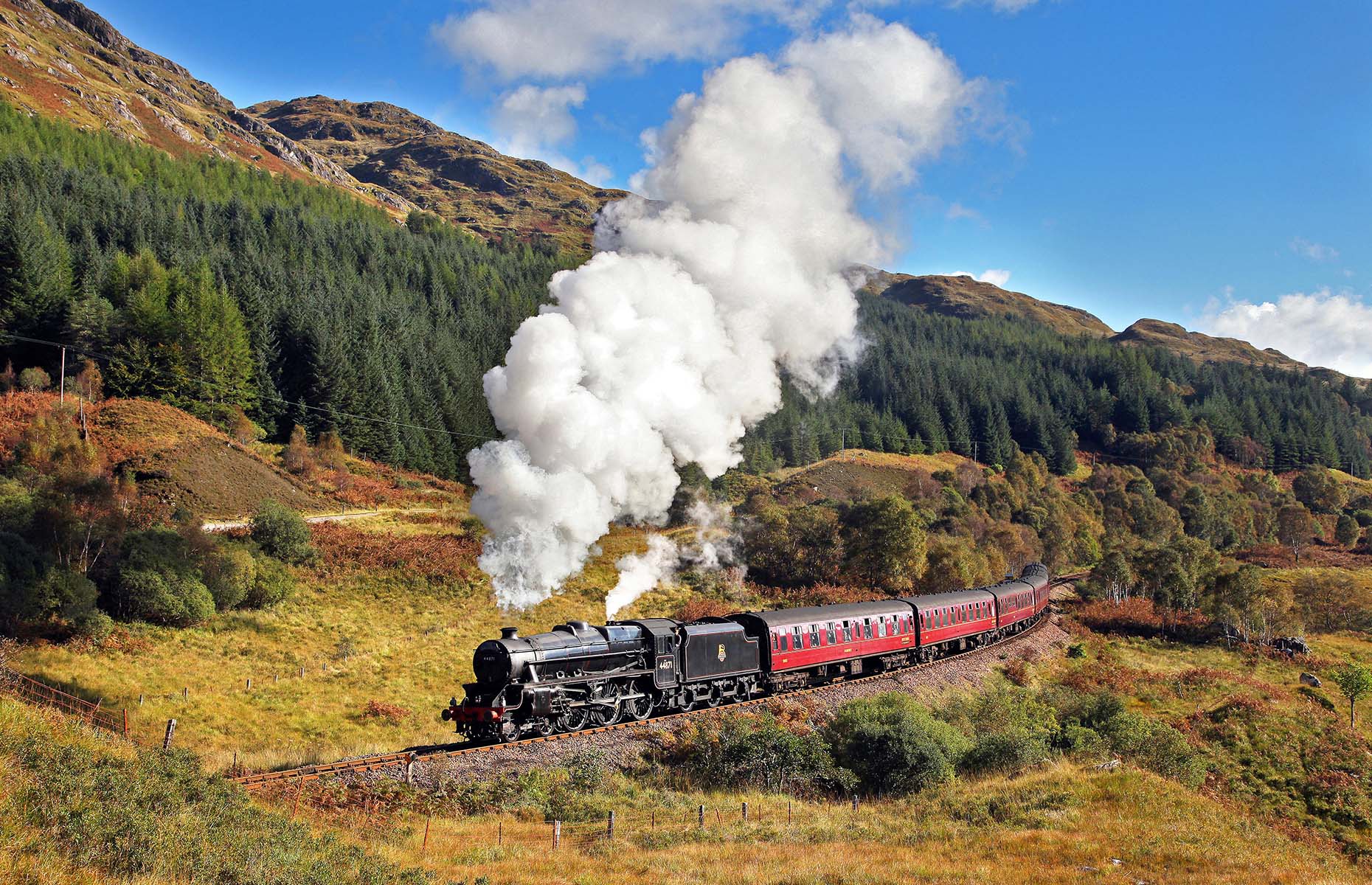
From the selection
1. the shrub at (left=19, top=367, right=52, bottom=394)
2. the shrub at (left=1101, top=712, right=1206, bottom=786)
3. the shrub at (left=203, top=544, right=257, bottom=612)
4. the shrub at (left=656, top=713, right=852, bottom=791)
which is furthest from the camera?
the shrub at (left=19, top=367, right=52, bottom=394)

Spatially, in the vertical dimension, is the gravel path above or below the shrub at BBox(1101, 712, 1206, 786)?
above

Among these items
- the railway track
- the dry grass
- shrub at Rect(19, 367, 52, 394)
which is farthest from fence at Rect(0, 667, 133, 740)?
shrub at Rect(19, 367, 52, 394)

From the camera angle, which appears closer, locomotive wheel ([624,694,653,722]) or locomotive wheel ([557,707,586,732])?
locomotive wheel ([557,707,586,732])

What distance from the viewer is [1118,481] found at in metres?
149

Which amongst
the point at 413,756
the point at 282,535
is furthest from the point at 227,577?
the point at 413,756

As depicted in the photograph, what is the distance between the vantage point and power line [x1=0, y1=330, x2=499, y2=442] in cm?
7275

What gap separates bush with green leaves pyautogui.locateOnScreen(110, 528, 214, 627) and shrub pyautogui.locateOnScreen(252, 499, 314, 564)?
7917 millimetres

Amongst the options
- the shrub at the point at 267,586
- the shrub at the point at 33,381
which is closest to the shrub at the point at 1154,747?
the shrub at the point at 267,586

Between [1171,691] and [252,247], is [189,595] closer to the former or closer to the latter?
[1171,691]

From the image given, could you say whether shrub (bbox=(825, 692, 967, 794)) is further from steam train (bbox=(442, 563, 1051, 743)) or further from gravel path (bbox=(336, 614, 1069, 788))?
steam train (bbox=(442, 563, 1051, 743))

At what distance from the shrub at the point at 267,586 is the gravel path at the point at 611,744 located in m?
28.6

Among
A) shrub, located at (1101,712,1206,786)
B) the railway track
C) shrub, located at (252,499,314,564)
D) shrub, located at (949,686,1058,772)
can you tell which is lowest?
shrub, located at (1101,712,1206,786)

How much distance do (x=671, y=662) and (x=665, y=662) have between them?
11.4 inches

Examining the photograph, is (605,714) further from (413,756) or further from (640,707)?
(413,756)
